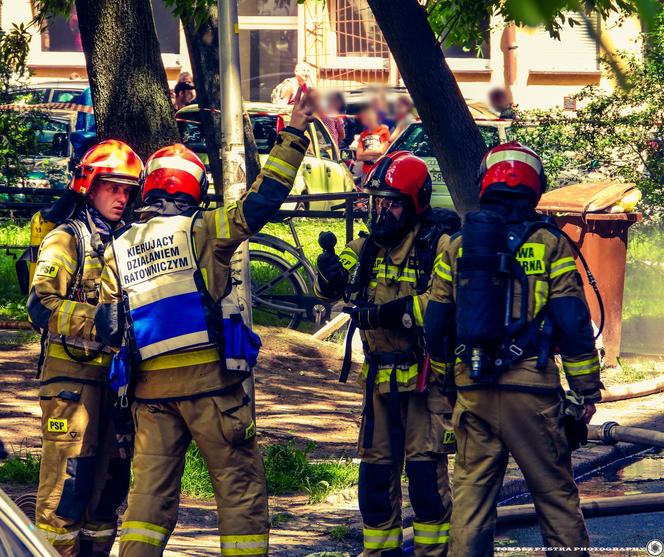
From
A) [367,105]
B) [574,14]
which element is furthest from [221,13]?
[574,14]

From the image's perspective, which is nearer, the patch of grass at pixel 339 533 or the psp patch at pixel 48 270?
the psp patch at pixel 48 270

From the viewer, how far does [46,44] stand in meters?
26.5

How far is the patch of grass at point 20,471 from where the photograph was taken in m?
6.66

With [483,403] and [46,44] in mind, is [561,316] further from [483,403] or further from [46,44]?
[46,44]

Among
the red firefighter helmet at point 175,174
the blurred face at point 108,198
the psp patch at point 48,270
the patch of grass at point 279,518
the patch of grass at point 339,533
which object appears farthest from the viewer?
the patch of grass at point 279,518

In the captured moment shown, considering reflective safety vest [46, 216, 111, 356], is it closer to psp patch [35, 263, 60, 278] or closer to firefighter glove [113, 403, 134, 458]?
psp patch [35, 263, 60, 278]

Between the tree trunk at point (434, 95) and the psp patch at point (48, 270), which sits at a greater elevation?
the tree trunk at point (434, 95)

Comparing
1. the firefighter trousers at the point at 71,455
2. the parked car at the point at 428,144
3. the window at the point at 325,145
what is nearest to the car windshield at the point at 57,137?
the window at the point at 325,145

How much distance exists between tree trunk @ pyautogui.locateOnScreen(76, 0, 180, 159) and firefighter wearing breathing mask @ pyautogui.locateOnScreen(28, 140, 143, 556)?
2.63 m

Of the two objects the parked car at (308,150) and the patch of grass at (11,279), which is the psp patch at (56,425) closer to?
the patch of grass at (11,279)

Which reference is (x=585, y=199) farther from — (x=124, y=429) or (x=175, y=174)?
(x=124, y=429)

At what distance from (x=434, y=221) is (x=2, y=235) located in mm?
9214

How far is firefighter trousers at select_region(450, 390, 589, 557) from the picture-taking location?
461cm

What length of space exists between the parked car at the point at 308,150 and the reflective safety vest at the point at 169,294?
11211 millimetres
